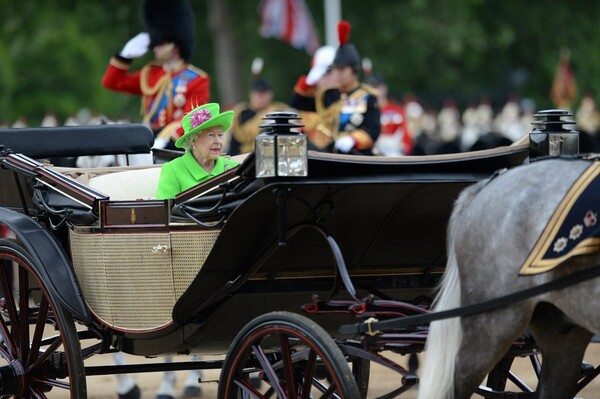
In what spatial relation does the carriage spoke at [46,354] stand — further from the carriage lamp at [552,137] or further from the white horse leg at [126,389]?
the carriage lamp at [552,137]

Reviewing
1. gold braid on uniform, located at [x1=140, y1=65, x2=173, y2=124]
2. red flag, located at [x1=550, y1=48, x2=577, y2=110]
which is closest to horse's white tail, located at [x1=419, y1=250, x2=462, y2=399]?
gold braid on uniform, located at [x1=140, y1=65, x2=173, y2=124]

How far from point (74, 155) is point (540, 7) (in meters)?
27.3

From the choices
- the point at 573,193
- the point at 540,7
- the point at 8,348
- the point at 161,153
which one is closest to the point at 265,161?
the point at 573,193

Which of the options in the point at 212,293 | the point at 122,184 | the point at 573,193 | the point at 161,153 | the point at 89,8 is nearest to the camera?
the point at 573,193

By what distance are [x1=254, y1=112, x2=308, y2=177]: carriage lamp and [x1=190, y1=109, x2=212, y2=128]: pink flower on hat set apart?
117 cm

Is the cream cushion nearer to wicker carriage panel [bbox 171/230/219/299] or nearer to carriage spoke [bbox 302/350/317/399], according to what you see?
wicker carriage panel [bbox 171/230/219/299]

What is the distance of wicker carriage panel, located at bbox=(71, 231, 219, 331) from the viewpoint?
5.09 metres

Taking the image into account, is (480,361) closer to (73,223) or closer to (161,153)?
(73,223)

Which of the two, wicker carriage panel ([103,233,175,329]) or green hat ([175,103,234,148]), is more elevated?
green hat ([175,103,234,148])

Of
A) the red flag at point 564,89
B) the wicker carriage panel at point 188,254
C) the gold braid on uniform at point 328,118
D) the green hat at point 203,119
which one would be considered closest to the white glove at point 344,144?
the gold braid on uniform at point 328,118

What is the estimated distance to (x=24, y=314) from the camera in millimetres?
5723

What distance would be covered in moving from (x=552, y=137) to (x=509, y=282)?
1019mm

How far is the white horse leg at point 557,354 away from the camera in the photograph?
4461 millimetres

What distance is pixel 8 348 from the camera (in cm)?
586
